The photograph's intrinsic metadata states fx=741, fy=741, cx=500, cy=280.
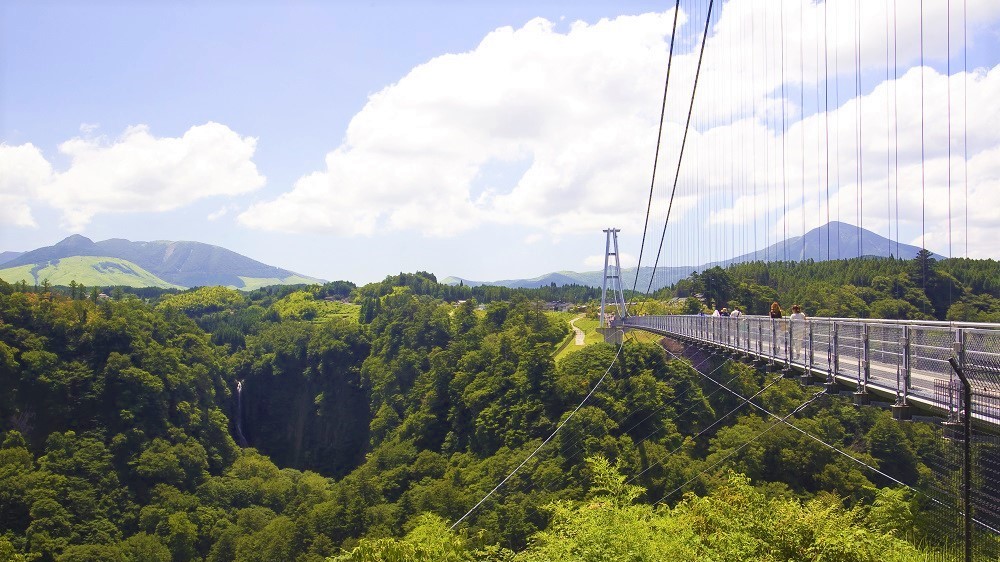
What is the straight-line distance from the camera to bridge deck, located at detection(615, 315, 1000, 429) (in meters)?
6.72

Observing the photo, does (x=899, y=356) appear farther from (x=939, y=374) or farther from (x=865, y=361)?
(x=865, y=361)

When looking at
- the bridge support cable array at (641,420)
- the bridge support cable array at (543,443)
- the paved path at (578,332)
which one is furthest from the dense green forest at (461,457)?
the paved path at (578,332)

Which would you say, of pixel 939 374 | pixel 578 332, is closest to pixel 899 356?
pixel 939 374

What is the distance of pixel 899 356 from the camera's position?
322 inches

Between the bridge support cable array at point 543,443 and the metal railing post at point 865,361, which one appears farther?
the bridge support cable array at point 543,443

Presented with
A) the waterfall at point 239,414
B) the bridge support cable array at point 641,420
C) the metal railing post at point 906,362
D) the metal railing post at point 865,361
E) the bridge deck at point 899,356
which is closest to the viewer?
the bridge deck at point 899,356

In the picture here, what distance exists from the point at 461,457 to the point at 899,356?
38.4 metres

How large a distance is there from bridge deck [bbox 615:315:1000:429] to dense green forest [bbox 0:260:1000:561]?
204 inches

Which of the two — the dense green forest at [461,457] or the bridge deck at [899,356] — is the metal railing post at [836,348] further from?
the dense green forest at [461,457]

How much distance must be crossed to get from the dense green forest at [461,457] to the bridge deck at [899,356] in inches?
204

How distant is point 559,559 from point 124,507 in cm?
3857

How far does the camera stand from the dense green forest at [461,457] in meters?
20.3

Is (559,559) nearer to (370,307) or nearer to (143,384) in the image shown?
(143,384)

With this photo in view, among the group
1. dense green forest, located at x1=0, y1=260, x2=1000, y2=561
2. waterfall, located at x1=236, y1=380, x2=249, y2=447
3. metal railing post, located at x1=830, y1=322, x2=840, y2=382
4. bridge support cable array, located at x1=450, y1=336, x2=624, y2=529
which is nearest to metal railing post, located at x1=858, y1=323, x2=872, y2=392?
metal railing post, located at x1=830, y1=322, x2=840, y2=382
